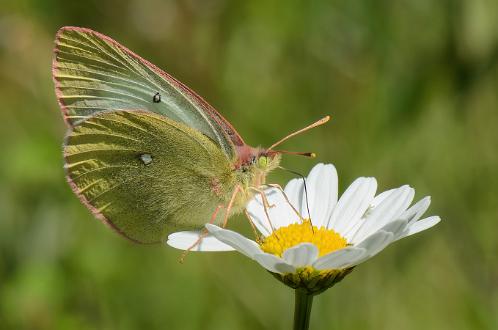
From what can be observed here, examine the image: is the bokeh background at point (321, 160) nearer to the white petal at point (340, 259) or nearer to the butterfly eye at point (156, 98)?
the butterfly eye at point (156, 98)

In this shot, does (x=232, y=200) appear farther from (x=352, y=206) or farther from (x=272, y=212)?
(x=352, y=206)

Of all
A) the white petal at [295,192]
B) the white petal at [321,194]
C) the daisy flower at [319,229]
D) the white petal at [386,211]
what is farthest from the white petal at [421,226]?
the white petal at [295,192]

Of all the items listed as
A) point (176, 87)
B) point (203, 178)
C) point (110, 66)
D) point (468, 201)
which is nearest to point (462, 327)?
point (468, 201)

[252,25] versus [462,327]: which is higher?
[252,25]

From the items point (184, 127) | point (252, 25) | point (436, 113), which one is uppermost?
point (252, 25)

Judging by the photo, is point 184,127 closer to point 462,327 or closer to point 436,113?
point 436,113
